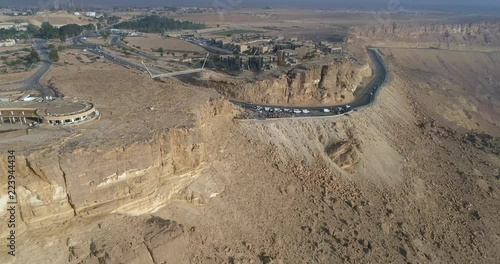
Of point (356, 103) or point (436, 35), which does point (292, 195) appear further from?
point (436, 35)

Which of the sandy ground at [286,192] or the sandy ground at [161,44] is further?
the sandy ground at [161,44]

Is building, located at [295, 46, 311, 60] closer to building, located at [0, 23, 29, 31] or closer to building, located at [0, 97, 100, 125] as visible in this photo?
building, located at [0, 97, 100, 125]

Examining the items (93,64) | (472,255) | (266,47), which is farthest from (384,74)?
(93,64)

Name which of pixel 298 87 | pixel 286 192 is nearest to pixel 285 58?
pixel 298 87

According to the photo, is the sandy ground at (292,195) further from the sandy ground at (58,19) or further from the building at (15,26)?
the sandy ground at (58,19)

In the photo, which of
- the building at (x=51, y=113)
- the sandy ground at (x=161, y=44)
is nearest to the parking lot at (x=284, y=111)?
the building at (x=51, y=113)

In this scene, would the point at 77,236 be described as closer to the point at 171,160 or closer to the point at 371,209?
the point at 171,160
